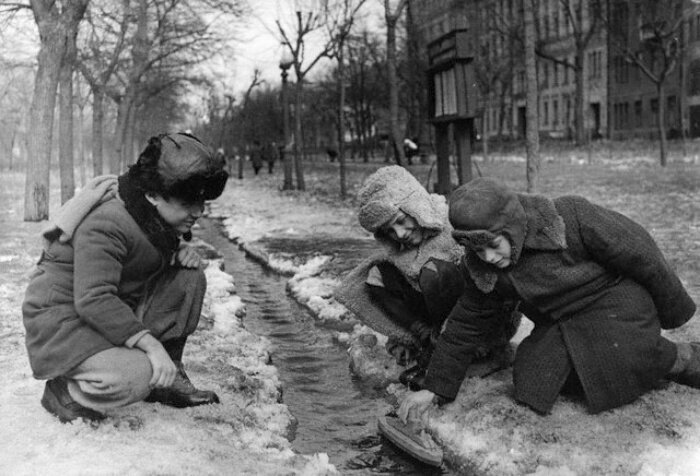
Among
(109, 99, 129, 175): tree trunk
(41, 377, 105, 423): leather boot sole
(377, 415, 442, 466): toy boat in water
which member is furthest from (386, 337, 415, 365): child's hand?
(109, 99, 129, 175): tree trunk

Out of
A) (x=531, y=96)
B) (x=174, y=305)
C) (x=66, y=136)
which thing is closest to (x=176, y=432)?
(x=174, y=305)

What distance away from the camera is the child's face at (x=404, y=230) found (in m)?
4.43

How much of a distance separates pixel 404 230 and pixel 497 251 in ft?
2.91

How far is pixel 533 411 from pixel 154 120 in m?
54.4

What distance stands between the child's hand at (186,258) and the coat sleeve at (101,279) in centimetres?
47

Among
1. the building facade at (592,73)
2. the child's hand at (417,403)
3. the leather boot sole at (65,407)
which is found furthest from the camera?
the building facade at (592,73)

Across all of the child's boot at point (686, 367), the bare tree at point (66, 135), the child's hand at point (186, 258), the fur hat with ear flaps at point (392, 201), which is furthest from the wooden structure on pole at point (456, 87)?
the bare tree at point (66, 135)

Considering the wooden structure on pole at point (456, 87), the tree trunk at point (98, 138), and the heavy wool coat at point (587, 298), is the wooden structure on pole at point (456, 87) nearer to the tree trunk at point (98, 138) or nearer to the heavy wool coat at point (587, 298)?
the heavy wool coat at point (587, 298)

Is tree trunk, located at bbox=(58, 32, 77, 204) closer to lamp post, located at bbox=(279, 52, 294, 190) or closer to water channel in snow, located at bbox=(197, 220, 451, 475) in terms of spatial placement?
lamp post, located at bbox=(279, 52, 294, 190)

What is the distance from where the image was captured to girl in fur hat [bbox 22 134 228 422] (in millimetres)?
3479

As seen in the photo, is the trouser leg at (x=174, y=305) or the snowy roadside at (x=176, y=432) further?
the trouser leg at (x=174, y=305)

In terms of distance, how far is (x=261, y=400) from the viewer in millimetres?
4633

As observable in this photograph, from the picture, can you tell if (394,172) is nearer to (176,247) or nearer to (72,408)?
(176,247)

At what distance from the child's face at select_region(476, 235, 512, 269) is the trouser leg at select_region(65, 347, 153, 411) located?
1.56 m
